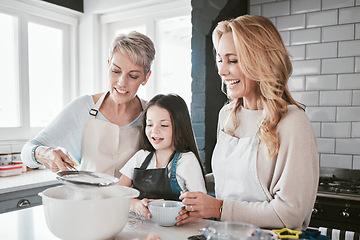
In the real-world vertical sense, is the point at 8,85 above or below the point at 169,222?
above

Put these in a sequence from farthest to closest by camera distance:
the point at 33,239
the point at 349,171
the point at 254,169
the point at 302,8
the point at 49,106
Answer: the point at 49,106 < the point at 302,8 < the point at 349,171 < the point at 254,169 < the point at 33,239

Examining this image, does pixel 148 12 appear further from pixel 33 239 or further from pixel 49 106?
pixel 33 239

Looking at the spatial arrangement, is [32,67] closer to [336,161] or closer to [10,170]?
[10,170]

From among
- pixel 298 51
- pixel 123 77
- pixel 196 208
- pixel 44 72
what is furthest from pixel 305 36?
pixel 44 72

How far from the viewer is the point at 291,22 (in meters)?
2.81

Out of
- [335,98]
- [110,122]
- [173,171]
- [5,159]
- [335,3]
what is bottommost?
[5,159]

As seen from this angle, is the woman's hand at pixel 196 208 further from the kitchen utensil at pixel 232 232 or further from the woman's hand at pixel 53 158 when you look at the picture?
the woman's hand at pixel 53 158

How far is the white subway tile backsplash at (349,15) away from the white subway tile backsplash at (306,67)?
0.37m

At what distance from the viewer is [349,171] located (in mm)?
2531

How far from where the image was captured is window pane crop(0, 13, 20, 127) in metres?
3.15

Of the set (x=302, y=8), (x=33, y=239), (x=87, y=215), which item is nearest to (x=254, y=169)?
(x=87, y=215)

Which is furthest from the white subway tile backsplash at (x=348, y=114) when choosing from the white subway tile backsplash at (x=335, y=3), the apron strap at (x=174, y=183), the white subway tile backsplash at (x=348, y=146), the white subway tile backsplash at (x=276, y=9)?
the apron strap at (x=174, y=183)

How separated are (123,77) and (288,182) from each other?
3.07 feet

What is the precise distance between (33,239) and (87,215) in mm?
261
